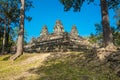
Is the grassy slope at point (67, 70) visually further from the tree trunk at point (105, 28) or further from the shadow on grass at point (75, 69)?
Result: the tree trunk at point (105, 28)

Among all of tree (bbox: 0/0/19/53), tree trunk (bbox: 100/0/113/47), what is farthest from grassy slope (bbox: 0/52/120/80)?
tree (bbox: 0/0/19/53)

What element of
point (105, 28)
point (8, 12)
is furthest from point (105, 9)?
point (8, 12)

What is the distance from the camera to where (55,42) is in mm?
38625

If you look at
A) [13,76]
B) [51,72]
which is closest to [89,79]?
→ [51,72]

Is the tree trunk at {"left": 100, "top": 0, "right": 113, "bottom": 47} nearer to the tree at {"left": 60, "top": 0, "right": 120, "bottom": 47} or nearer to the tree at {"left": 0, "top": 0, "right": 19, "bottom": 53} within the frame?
the tree at {"left": 60, "top": 0, "right": 120, "bottom": 47}

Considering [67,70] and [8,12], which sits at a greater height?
[8,12]

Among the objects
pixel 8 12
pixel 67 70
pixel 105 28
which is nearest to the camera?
pixel 67 70

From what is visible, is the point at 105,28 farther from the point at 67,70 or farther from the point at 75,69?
the point at 67,70

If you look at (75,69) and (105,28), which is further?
(105,28)

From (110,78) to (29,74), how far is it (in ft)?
16.1

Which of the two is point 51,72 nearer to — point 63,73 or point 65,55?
point 63,73

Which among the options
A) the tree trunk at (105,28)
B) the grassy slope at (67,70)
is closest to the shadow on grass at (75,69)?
the grassy slope at (67,70)

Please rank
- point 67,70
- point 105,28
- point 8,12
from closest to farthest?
point 67,70 → point 105,28 → point 8,12

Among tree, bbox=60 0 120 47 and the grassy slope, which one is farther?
tree, bbox=60 0 120 47
